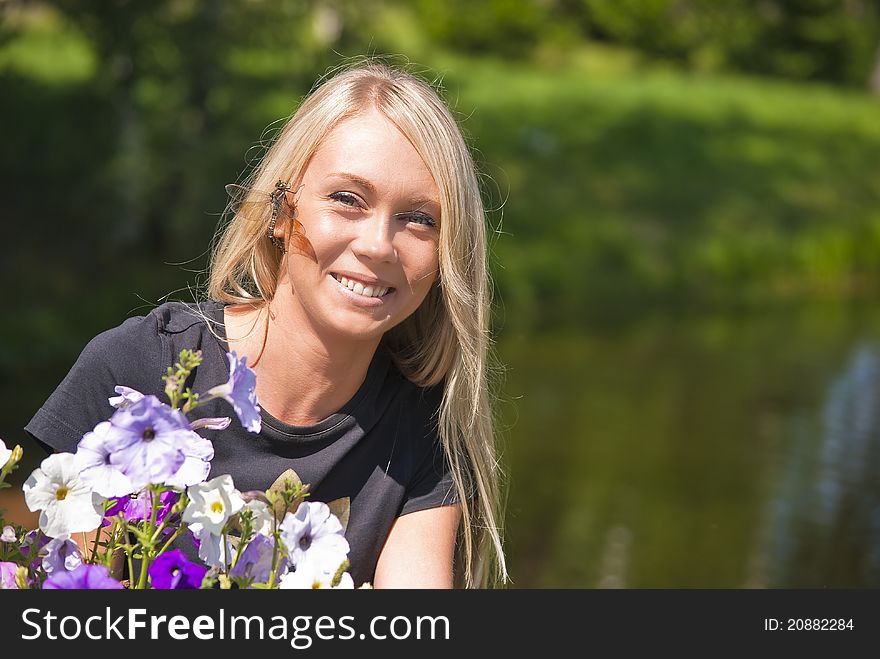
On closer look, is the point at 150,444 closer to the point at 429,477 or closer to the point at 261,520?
the point at 261,520

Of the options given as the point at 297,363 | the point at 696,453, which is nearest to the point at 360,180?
the point at 297,363

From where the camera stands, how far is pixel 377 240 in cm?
175

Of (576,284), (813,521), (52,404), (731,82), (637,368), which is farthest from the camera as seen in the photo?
(731,82)

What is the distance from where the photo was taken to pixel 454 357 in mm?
2039

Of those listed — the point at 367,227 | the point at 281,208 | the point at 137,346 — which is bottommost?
the point at 137,346

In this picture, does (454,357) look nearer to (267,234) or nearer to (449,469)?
(449,469)

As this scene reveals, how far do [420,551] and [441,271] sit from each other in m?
0.44

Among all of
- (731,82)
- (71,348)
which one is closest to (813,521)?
(71,348)

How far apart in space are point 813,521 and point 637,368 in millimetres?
2916

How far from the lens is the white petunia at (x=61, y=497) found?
1.16 m

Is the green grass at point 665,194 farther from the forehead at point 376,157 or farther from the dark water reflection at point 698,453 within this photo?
the forehead at point 376,157

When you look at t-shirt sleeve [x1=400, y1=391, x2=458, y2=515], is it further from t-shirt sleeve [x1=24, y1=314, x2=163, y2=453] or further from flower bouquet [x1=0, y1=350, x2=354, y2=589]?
flower bouquet [x1=0, y1=350, x2=354, y2=589]

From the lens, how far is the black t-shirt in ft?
6.01
